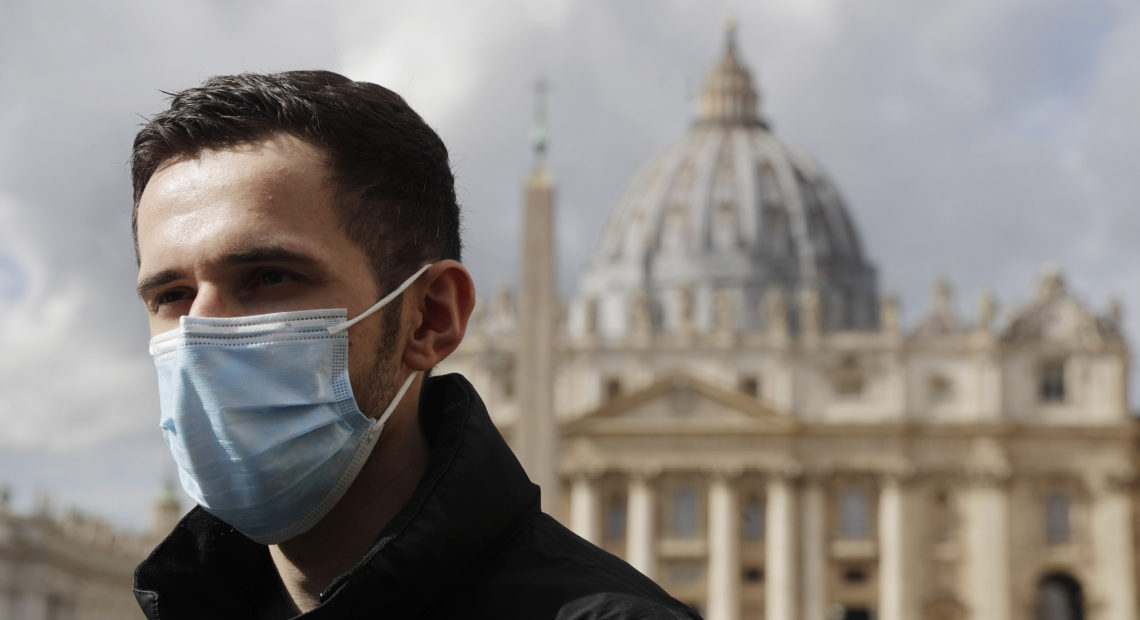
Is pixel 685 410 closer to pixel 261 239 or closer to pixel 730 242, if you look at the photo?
pixel 730 242

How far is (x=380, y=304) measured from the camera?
3.14m

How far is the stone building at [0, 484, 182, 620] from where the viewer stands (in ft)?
140

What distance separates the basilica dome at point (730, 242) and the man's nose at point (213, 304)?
258 ft

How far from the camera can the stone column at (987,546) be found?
62.5 m

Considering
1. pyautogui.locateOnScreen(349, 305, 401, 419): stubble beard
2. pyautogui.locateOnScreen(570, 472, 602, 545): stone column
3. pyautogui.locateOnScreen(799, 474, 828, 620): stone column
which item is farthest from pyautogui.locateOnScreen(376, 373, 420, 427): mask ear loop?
pyautogui.locateOnScreen(570, 472, 602, 545): stone column

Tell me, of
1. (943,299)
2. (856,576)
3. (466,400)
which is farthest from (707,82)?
(466,400)

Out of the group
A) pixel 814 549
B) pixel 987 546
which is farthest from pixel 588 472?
pixel 987 546

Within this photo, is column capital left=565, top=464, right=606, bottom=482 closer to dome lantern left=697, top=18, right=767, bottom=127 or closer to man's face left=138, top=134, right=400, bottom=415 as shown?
dome lantern left=697, top=18, right=767, bottom=127

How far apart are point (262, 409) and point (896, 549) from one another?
203ft

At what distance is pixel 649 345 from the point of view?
218 ft

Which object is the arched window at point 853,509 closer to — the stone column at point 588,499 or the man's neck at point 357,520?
the stone column at point 588,499

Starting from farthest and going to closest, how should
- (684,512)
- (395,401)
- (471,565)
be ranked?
(684,512)
(395,401)
(471,565)

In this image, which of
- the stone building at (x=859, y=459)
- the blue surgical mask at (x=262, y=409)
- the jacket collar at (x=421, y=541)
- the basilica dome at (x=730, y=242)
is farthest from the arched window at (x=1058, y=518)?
the blue surgical mask at (x=262, y=409)

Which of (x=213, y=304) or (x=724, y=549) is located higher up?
(x=213, y=304)
